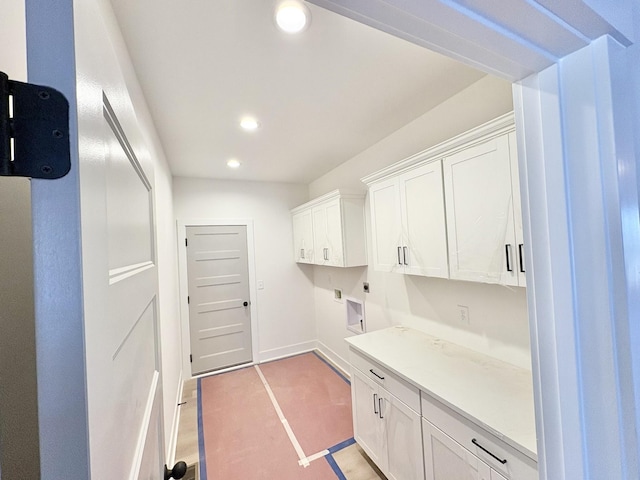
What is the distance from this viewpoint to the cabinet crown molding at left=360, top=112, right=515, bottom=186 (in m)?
1.28

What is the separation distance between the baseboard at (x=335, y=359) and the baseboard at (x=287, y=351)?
0.13 metres

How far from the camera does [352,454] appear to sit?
2.02m

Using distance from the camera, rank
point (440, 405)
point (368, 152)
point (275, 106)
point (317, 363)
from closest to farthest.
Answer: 1. point (440, 405)
2. point (275, 106)
3. point (368, 152)
4. point (317, 363)

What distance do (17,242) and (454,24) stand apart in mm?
744

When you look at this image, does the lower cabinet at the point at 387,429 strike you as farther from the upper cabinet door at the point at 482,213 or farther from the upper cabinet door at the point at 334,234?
the upper cabinet door at the point at 334,234

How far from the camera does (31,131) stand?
10.5 inches

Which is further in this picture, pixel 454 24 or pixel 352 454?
pixel 352 454

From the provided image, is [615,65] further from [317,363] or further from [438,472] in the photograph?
[317,363]

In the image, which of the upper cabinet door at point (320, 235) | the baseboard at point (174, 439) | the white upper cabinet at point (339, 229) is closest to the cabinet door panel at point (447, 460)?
the white upper cabinet at point (339, 229)

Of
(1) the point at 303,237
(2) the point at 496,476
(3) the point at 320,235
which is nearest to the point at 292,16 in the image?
(2) the point at 496,476

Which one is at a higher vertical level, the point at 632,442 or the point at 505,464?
the point at 632,442

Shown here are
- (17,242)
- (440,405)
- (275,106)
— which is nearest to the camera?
(17,242)

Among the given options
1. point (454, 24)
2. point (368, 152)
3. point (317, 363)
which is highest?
point (368, 152)

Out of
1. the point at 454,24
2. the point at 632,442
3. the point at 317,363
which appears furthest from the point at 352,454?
the point at 454,24
